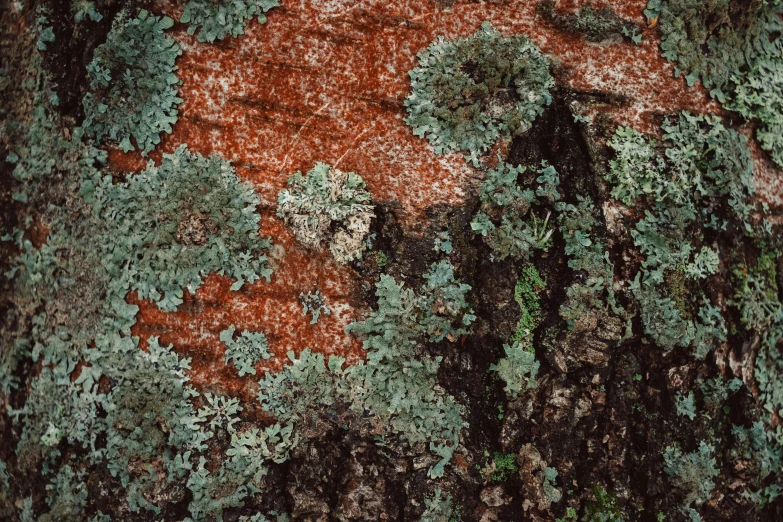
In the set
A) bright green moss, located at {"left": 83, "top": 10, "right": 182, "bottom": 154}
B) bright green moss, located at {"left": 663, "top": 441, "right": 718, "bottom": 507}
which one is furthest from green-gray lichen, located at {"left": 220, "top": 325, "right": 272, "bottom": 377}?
bright green moss, located at {"left": 663, "top": 441, "right": 718, "bottom": 507}

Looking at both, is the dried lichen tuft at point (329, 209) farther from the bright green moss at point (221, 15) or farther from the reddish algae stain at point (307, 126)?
the bright green moss at point (221, 15)

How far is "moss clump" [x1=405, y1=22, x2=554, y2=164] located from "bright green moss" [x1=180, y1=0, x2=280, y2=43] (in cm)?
44

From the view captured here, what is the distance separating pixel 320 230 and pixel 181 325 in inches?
18.1

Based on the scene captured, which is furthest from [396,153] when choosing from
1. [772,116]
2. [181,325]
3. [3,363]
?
[3,363]

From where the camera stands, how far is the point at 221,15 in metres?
1.58

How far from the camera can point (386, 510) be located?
1.64 meters

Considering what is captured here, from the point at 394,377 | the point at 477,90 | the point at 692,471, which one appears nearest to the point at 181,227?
the point at 394,377

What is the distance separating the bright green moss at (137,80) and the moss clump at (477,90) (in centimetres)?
64

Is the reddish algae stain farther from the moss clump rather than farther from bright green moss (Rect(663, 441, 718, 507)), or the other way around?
bright green moss (Rect(663, 441, 718, 507))

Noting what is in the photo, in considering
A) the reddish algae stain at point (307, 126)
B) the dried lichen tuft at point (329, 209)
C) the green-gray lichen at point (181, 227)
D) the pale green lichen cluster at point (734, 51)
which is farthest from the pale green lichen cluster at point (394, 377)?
the pale green lichen cluster at point (734, 51)

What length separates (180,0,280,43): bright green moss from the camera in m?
1.58

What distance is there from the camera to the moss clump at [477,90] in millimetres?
1637

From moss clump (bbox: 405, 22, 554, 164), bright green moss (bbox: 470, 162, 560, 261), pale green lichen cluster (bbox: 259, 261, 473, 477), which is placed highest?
moss clump (bbox: 405, 22, 554, 164)

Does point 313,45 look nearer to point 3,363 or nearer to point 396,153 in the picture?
point 396,153
